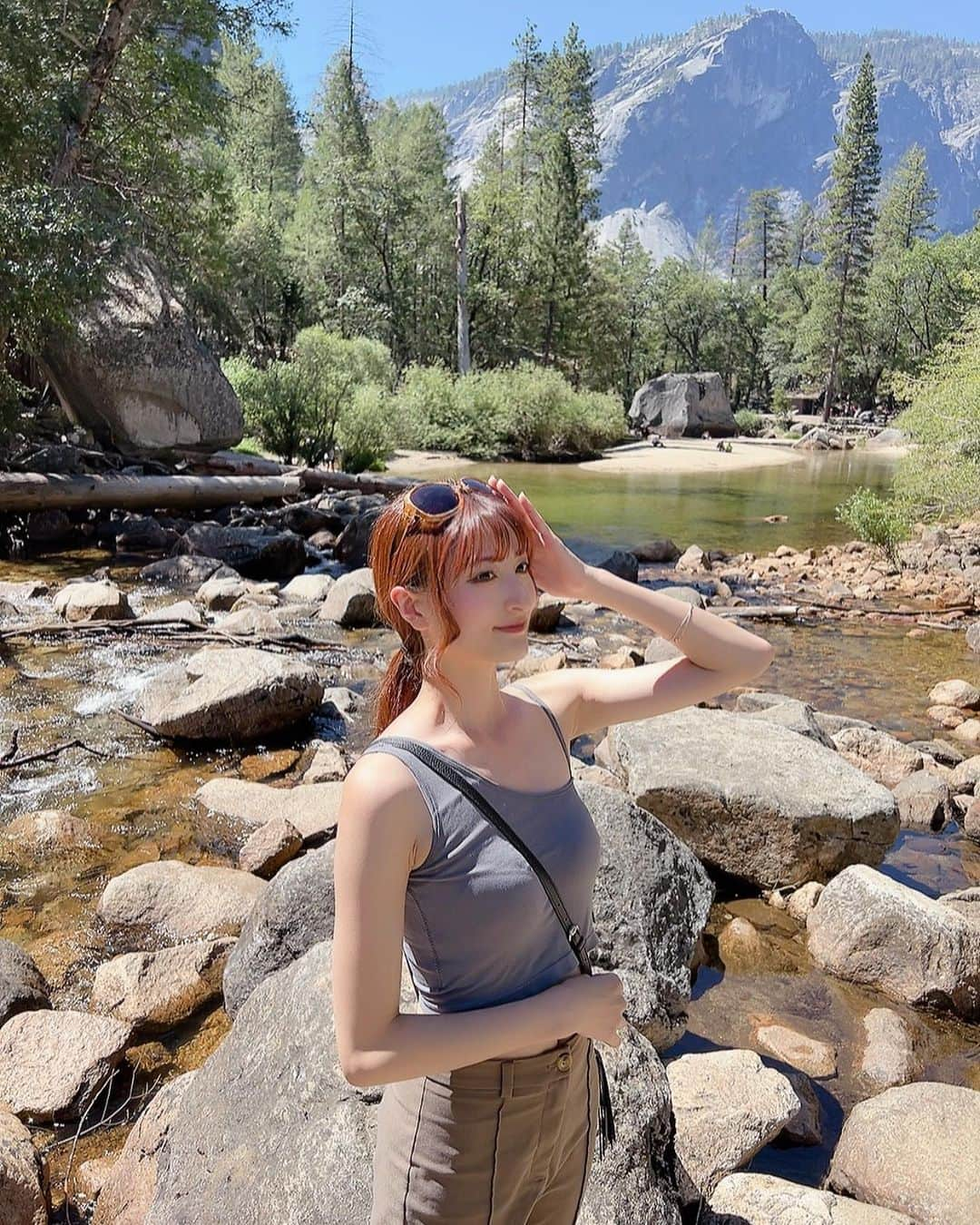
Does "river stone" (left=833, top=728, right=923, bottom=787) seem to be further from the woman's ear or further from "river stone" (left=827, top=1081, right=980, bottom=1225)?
the woman's ear

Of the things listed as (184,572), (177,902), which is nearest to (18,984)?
(177,902)

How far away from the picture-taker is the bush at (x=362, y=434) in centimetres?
2420

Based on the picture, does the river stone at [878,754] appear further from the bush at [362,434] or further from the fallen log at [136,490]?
the bush at [362,434]

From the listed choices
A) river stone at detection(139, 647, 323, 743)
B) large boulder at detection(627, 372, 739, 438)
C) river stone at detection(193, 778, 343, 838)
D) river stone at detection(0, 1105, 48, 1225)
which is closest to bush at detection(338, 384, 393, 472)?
river stone at detection(139, 647, 323, 743)

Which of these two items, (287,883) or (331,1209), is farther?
(287,883)

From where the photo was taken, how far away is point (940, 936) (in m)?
4.38

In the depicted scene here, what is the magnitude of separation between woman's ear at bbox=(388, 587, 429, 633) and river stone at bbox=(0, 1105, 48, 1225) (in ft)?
7.21

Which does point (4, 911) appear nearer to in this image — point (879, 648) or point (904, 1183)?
point (904, 1183)

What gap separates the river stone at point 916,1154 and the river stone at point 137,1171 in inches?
88.1

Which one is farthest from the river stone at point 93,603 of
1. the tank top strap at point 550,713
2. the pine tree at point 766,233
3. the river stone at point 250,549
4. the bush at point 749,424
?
the pine tree at point 766,233

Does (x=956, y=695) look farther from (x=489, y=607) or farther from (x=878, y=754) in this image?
(x=489, y=607)

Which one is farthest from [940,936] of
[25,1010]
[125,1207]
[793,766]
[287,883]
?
[25,1010]

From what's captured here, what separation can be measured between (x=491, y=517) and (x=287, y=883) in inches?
108

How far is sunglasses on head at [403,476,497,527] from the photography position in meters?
1.61
